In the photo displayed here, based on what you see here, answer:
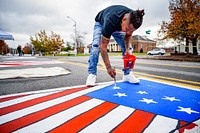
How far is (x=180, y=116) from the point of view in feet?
5.53

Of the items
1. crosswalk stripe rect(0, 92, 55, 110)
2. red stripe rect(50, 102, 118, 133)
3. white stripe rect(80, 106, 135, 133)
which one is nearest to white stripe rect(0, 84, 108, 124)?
crosswalk stripe rect(0, 92, 55, 110)

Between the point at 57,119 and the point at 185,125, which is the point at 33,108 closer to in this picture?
the point at 57,119

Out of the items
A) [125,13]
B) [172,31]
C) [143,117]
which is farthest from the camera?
[172,31]

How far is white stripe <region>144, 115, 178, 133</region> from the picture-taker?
1409mm

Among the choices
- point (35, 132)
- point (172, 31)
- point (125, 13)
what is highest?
point (172, 31)

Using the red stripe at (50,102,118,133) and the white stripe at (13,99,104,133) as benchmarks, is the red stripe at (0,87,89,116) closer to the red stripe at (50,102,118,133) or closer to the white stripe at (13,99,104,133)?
the white stripe at (13,99,104,133)

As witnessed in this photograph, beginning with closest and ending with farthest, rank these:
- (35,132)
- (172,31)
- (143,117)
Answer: (35,132)
(143,117)
(172,31)

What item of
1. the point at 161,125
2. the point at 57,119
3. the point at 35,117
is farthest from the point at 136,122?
the point at 35,117

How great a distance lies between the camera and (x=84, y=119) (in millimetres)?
1632

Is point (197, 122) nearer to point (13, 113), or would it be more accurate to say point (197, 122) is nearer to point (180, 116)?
point (180, 116)

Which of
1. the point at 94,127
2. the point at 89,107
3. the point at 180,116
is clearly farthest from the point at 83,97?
the point at 180,116

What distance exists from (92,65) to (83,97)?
3.33ft

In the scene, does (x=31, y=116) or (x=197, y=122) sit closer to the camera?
(x=197, y=122)

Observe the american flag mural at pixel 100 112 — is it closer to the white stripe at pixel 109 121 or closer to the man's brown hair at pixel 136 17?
the white stripe at pixel 109 121
